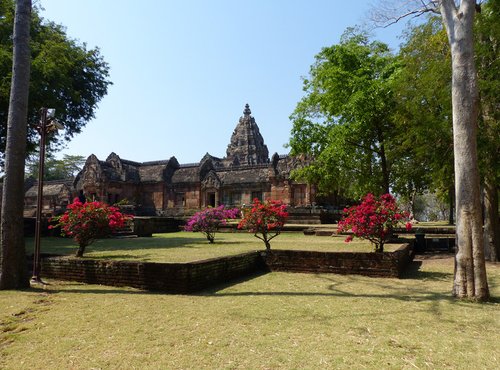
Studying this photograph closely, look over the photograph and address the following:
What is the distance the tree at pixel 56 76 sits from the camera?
15375 mm

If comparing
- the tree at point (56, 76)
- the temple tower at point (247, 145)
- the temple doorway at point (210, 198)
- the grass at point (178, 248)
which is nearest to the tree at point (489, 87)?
the grass at point (178, 248)

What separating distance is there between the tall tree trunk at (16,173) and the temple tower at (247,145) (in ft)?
144

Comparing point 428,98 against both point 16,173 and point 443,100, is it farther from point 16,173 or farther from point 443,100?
point 16,173

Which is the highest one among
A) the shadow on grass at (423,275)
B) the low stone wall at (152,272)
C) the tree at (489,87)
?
the tree at (489,87)

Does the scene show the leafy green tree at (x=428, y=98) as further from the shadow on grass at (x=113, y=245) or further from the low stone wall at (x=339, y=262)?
the shadow on grass at (x=113, y=245)

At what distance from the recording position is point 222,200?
115ft

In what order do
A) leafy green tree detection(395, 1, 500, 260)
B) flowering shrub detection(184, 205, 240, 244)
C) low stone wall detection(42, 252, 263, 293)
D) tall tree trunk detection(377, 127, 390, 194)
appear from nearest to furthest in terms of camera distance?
1. low stone wall detection(42, 252, 263, 293)
2. leafy green tree detection(395, 1, 500, 260)
3. flowering shrub detection(184, 205, 240, 244)
4. tall tree trunk detection(377, 127, 390, 194)

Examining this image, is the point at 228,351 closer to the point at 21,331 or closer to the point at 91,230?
the point at 21,331

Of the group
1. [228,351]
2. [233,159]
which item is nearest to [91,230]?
[228,351]

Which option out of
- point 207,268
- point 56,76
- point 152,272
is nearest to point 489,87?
point 207,268

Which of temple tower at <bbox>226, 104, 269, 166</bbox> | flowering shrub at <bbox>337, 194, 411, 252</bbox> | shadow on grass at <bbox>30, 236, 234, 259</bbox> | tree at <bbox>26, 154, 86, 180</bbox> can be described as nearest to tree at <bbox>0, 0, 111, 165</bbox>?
shadow on grass at <bbox>30, 236, 234, 259</bbox>

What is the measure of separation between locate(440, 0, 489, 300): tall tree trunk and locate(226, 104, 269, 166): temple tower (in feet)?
150

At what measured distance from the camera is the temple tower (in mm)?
53028

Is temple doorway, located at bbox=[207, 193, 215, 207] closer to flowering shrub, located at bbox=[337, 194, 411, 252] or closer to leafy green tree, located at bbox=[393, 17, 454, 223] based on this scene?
leafy green tree, located at bbox=[393, 17, 454, 223]
